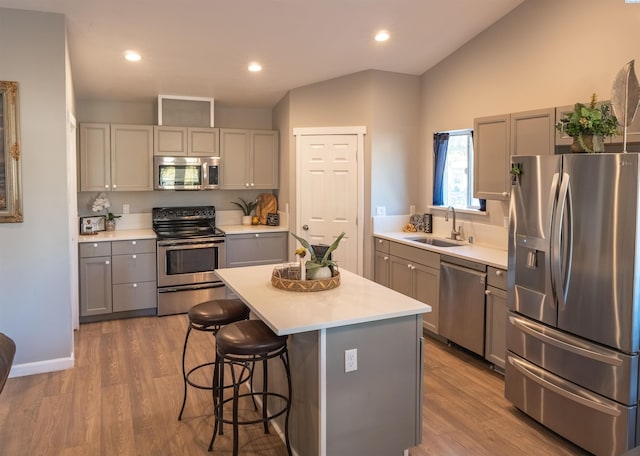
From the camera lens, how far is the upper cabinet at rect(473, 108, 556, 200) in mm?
3463

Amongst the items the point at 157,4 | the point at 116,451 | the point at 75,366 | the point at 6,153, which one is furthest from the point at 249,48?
the point at 116,451

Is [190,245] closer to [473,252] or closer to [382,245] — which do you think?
[382,245]

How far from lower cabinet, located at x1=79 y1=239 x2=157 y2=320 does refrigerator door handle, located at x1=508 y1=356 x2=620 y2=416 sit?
12.4 ft

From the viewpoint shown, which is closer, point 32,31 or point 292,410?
point 292,410

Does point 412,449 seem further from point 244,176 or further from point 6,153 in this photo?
point 244,176

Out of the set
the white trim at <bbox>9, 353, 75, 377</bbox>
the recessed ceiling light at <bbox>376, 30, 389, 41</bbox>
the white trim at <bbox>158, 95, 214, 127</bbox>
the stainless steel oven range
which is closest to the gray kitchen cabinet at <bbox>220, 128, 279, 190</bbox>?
the white trim at <bbox>158, 95, 214, 127</bbox>

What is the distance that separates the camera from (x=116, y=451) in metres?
2.72

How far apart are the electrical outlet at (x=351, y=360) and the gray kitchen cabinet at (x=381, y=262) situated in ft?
9.09

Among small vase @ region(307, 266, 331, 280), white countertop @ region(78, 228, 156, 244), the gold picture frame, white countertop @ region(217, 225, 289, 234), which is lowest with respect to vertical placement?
small vase @ region(307, 266, 331, 280)

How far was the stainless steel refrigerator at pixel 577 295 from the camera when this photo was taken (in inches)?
96.7

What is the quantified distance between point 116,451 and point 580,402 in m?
2.59

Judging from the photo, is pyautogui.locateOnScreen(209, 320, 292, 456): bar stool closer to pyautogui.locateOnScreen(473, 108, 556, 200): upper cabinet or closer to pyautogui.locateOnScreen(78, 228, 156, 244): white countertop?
pyautogui.locateOnScreen(473, 108, 556, 200): upper cabinet

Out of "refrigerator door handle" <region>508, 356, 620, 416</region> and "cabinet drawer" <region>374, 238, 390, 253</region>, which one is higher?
"cabinet drawer" <region>374, 238, 390, 253</region>

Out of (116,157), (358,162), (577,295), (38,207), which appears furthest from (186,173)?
(577,295)
